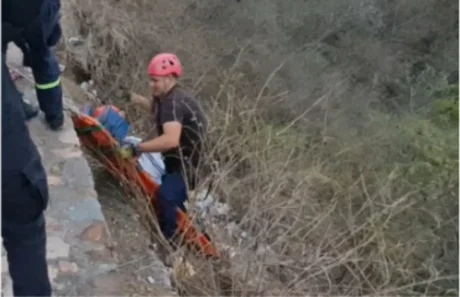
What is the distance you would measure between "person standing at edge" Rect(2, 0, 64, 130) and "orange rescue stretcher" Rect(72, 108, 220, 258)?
0.76 feet

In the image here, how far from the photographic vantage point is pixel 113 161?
4.73 m

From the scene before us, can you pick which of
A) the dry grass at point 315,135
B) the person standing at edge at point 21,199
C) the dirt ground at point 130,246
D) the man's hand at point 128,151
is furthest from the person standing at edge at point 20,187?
the man's hand at point 128,151

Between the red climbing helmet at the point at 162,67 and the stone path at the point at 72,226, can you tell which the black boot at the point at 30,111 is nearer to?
the stone path at the point at 72,226

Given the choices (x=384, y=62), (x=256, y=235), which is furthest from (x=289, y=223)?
(x=384, y=62)

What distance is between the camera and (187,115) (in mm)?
4535

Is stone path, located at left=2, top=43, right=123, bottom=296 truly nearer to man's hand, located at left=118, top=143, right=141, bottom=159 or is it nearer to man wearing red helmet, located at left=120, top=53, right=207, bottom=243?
man's hand, located at left=118, top=143, right=141, bottom=159

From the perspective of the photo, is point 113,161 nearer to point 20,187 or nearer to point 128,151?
point 128,151

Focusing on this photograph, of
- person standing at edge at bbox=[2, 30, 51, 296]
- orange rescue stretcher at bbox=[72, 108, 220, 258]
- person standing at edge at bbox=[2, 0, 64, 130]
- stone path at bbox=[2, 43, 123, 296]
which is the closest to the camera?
person standing at edge at bbox=[2, 30, 51, 296]

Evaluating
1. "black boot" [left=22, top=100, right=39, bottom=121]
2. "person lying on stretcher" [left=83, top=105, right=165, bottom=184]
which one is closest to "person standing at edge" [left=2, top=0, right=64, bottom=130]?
"black boot" [left=22, top=100, right=39, bottom=121]

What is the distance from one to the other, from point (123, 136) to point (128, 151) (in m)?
0.17

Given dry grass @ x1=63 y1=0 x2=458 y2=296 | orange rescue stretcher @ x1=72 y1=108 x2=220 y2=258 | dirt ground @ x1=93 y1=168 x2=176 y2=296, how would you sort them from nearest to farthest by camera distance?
dirt ground @ x1=93 y1=168 x2=176 y2=296
dry grass @ x1=63 y1=0 x2=458 y2=296
orange rescue stretcher @ x1=72 y1=108 x2=220 y2=258

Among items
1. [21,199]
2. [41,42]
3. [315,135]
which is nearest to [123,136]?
[41,42]

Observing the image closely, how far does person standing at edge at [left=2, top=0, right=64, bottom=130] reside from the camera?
259 centimetres

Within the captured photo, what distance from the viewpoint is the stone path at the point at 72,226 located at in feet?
11.1
